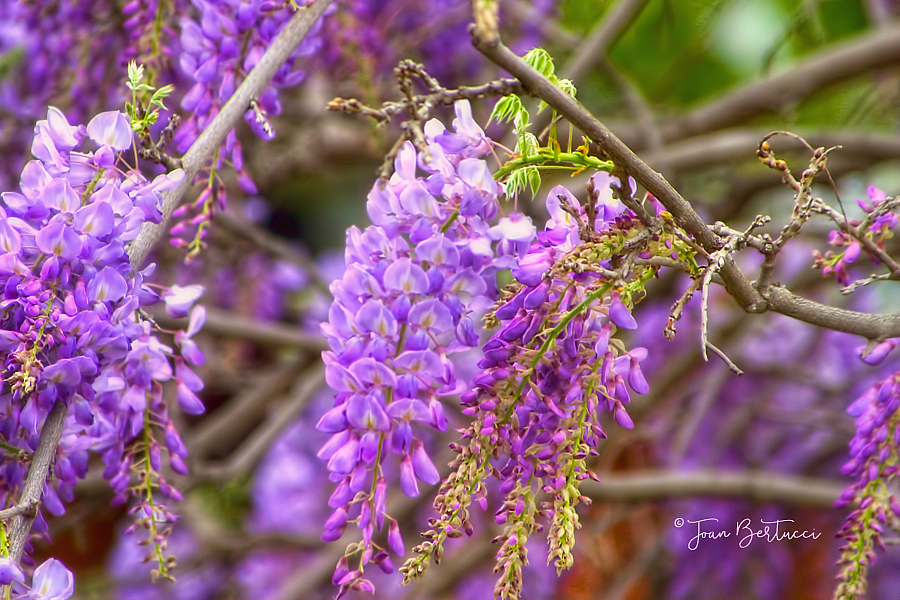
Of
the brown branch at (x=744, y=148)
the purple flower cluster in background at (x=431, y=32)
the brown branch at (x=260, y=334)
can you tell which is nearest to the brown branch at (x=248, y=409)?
the brown branch at (x=260, y=334)

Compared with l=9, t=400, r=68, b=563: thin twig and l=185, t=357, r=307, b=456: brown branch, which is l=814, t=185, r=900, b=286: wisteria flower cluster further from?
l=185, t=357, r=307, b=456: brown branch

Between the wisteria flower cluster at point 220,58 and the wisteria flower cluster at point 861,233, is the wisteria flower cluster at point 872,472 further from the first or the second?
the wisteria flower cluster at point 220,58

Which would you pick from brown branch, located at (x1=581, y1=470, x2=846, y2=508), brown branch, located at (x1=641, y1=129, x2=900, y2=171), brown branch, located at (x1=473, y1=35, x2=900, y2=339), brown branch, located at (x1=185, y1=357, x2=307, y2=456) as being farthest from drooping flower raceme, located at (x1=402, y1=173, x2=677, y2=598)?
brown branch, located at (x1=185, y1=357, x2=307, y2=456)

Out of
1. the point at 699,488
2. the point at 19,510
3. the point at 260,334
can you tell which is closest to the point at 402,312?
the point at 19,510

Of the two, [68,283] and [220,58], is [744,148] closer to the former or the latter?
[220,58]

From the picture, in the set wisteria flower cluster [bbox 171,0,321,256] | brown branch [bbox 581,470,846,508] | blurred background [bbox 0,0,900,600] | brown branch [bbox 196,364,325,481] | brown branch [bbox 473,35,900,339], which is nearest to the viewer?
brown branch [bbox 473,35,900,339]

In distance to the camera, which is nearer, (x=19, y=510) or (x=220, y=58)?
(x=19, y=510)
